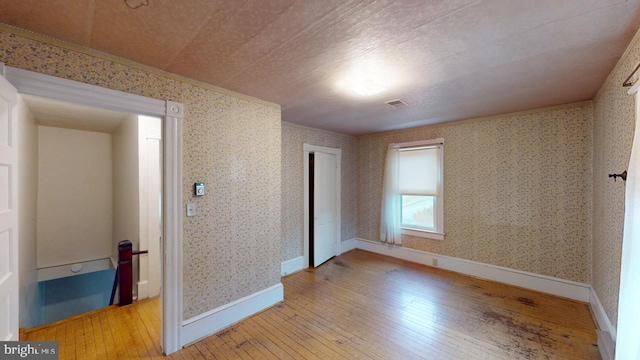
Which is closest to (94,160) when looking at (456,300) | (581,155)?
(456,300)

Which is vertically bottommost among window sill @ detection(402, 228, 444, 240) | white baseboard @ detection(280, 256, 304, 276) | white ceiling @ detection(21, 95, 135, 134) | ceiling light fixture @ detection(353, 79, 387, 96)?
white baseboard @ detection(280, 256, 304, 276)

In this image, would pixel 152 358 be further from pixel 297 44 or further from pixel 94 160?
pixel 94 160

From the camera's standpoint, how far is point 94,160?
15.4 ft

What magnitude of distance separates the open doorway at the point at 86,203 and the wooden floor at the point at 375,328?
2.87 ft

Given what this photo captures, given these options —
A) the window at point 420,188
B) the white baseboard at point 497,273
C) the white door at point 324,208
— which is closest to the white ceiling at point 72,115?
the white door at point 324,208

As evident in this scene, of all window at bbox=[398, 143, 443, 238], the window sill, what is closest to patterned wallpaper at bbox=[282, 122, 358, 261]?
window at bbox=[398, 143, 443, 238]

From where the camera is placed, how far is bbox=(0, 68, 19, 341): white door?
4.42 feet

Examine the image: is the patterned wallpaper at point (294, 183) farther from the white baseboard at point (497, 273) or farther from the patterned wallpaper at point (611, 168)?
the patterned wallpaper at point (611, 168)

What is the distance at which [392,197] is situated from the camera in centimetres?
456

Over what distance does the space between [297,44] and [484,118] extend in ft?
10.7

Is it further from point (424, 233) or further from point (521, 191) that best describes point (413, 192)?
point (521, 191)

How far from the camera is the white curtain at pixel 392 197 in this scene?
14.9 feet

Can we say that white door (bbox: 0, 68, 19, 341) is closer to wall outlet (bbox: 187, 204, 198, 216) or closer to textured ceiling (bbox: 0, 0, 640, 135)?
textured ceiling (bbox: 0, 0, 640, 135)

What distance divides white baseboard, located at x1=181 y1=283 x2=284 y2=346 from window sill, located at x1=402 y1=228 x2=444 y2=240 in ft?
8.43
